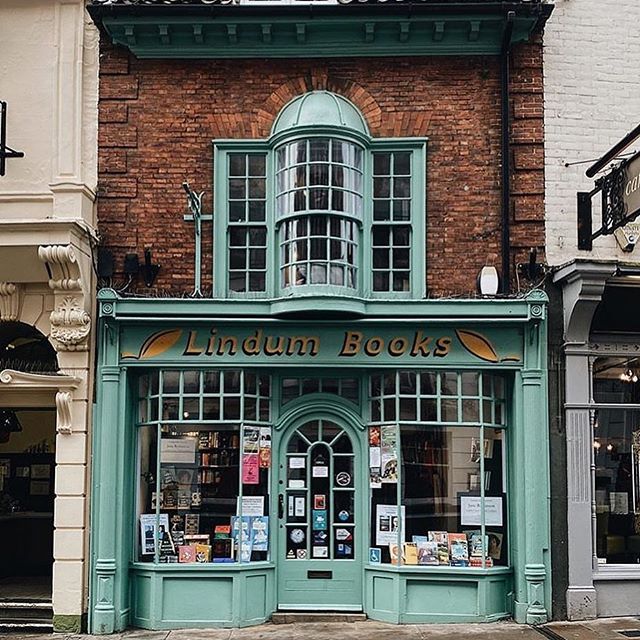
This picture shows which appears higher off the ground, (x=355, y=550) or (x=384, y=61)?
(x=384, y=61)

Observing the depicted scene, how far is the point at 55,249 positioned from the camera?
1080 centimetres

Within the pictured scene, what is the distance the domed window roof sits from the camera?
11430mm

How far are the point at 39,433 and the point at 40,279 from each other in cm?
355

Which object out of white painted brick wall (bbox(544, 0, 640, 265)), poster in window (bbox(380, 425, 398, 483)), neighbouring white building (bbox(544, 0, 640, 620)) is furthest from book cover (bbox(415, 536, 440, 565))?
white painted brick wall (bbox(544, 0, 640, 265))

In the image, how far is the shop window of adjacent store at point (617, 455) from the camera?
458 inches

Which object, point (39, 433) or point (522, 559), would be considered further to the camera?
point (39, 433)

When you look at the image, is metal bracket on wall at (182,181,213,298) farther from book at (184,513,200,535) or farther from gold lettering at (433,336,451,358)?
gold lettering at (433,336,451,358)

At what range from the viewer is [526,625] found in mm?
11031

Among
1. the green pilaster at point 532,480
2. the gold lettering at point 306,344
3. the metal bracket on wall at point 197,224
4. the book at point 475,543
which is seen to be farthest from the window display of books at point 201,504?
the green pilaster at point 532,480

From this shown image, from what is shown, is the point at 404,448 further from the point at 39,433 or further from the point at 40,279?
the point at 39,433

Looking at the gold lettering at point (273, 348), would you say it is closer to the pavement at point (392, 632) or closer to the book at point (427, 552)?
the book at point (427, 552)

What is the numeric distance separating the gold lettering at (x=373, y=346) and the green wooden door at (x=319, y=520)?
106 cm

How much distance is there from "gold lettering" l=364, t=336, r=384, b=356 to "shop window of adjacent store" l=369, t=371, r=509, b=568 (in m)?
0.35

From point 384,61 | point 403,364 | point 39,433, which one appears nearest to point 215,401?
point 403,364
